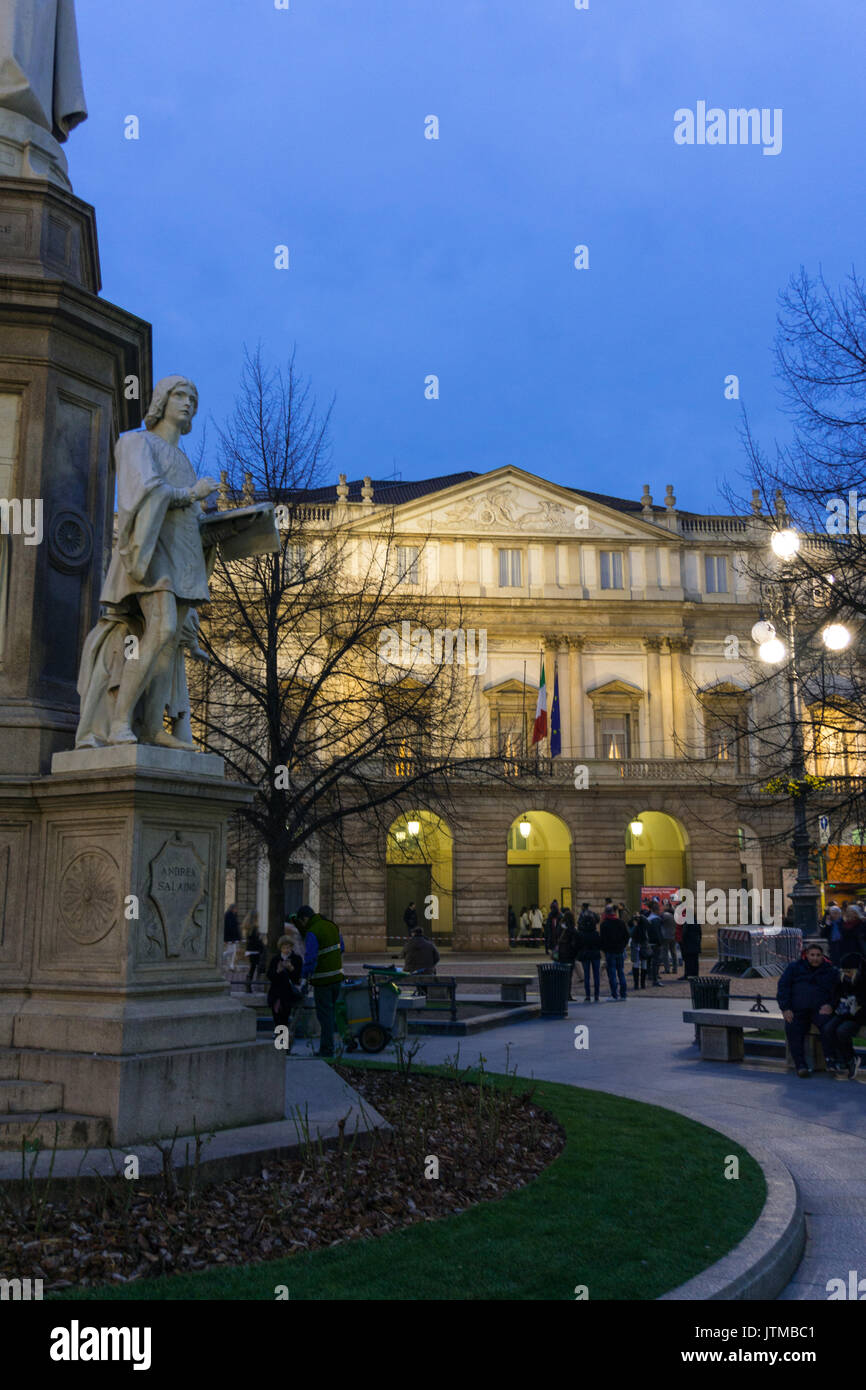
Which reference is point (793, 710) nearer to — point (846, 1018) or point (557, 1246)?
point (846, 1018)

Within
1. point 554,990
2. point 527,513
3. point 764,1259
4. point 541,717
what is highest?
point 527,513

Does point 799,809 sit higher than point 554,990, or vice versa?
point 799,809

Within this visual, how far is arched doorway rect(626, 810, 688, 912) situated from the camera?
51688 mm

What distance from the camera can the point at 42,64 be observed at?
30.9 ft

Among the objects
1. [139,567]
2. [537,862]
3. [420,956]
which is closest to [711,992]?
[420,956]

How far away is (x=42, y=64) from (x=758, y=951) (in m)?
25.0

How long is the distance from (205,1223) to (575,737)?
46.4 m

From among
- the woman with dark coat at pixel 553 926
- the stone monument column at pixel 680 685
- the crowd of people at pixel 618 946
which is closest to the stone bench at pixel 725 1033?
the crowd of people at pixel 618 946

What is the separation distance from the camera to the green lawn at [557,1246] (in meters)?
4.85

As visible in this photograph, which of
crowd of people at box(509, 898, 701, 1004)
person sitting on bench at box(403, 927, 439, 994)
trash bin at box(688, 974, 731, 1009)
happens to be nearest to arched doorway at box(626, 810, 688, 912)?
crowd of people at box(509, 898, 701, 1004)

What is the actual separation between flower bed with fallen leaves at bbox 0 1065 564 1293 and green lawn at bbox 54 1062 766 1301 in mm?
178

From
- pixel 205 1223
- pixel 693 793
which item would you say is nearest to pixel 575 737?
pixel 693 793
